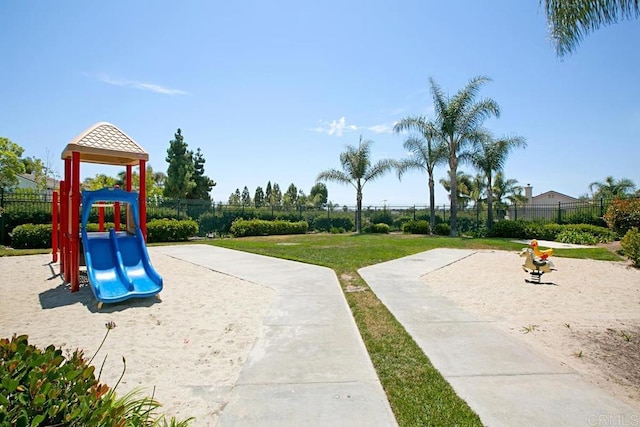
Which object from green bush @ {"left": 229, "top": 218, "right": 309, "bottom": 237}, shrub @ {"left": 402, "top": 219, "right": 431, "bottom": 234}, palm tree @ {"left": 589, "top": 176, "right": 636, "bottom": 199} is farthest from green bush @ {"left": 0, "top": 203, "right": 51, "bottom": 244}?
palm tree @ {"left": 589, "top": 176, "right": 636, "bottom": 199}

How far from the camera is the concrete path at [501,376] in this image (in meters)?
2.64

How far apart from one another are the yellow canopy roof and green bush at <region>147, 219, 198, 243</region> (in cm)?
966

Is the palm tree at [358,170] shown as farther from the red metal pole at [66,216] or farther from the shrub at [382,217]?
the red metal pole at [66,216]

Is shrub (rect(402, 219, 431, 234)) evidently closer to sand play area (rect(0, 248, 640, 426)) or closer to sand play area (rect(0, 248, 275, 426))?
sand play area (rect(0, 248, 640, 426))

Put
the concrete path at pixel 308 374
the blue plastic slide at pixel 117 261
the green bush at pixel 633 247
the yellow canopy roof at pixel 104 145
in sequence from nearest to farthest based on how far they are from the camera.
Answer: the concrete path at pixel 308 374 → the blue plastic slide at pixel 117 261 → the yellow canopy roof at pixel 104 145 → the green bush at pixel 633 247

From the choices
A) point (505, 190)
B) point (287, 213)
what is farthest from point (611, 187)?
point (287, 213)

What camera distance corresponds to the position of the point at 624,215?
12.3 m

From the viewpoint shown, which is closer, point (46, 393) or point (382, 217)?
point (46, 393)

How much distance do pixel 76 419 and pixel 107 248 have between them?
6.45 meters

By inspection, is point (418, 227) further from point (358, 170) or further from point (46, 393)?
point (46, 393)

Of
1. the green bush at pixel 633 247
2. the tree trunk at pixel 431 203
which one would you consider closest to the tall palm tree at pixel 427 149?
the tree trunk at pixel 431 203

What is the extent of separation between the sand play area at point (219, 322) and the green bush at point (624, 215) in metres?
4.26

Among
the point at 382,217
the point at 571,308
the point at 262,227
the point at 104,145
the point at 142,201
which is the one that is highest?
the point at 104,145

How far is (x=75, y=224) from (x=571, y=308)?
9.05m
